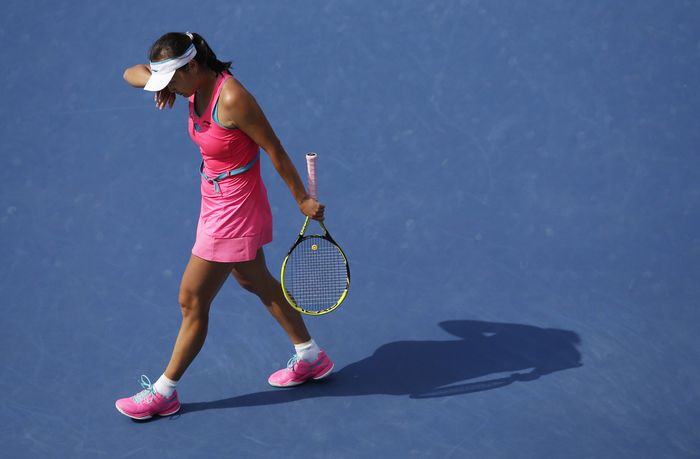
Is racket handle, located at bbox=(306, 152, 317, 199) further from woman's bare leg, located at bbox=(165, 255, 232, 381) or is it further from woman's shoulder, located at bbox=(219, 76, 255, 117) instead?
woman's bare leg, located at bbox=(165, 255, 232, 381)

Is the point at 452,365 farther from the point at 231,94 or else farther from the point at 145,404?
the point at 231,94

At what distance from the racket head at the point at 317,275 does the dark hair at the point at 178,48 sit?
44.4 inches

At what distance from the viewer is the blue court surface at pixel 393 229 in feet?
16.4

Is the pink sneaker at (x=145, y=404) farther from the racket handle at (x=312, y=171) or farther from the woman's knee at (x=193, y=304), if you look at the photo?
the racket handle at (x=312, y=171)

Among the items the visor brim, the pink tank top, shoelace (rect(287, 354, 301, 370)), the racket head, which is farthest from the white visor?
shoelace (rect(287, 354, 301, 370))

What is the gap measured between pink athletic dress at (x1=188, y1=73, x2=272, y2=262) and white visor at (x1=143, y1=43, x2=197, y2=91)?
23 centimetres

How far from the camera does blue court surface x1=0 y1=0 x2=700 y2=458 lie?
500 centimetres

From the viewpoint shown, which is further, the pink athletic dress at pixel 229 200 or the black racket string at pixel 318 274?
the black racket string at pixel 318 274

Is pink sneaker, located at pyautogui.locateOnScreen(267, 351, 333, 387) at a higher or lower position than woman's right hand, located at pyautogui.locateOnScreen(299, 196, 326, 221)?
lower

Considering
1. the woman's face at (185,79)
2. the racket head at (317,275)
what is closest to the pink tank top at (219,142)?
the woman's face at (185,79)

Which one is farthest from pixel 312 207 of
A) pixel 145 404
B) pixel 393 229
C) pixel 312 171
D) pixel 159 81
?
pixel 393 229

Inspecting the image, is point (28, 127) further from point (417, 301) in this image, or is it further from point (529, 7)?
point (529, 7)

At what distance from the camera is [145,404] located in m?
4.97

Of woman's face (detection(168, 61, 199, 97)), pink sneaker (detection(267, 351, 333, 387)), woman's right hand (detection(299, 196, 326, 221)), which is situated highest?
woman's face (detection(168, 61, 199, 97))
